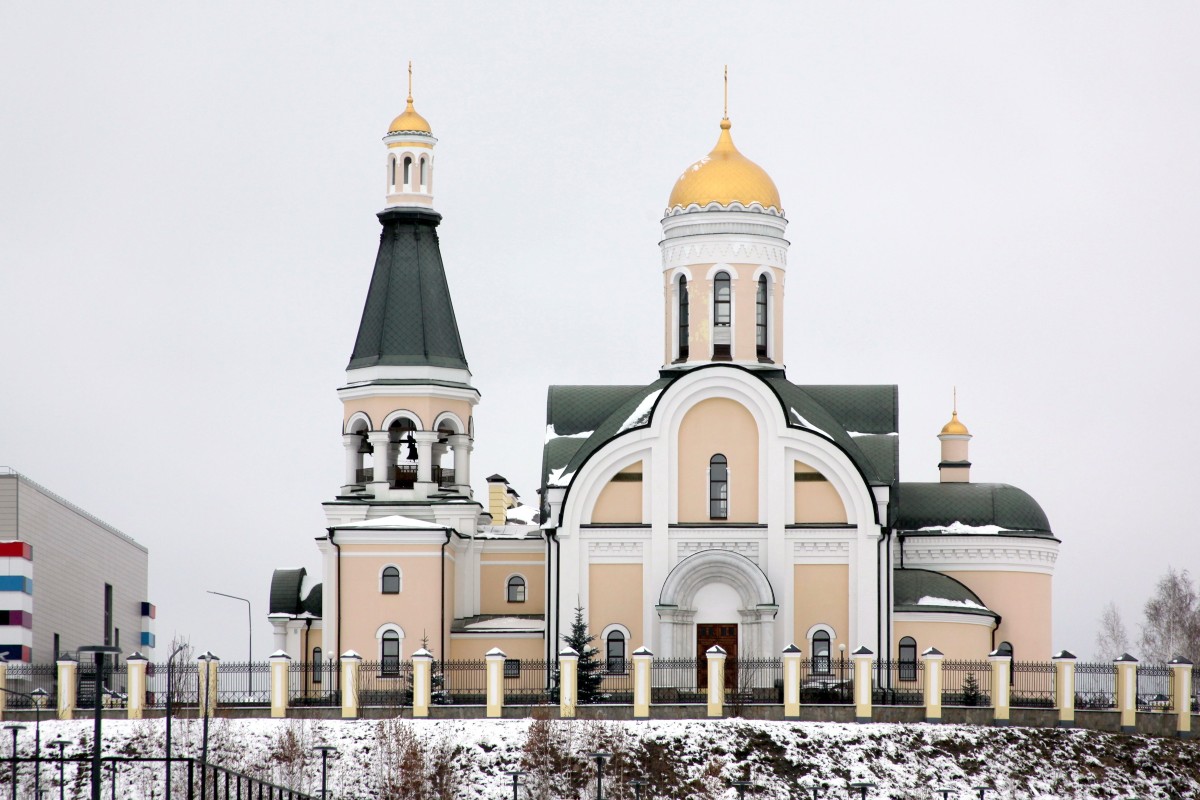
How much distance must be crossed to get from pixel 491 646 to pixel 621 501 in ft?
12.1

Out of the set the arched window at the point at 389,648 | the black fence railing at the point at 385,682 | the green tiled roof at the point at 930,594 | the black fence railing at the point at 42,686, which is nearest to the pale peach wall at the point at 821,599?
the green tiled roof at the point at 930,594

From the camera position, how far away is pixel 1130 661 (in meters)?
39.9

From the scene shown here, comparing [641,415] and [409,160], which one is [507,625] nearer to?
[641,415]

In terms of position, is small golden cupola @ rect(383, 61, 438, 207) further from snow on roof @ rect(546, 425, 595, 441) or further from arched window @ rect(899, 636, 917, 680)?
arched window @ rect(899, 636, 917, 680)

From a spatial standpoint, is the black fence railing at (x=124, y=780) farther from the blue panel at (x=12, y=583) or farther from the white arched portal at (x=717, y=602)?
the blue panel at (x=12, y=583)

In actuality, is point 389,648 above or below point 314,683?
Answer: above

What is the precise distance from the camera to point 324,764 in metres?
35.5

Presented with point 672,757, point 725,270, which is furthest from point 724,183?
point 672,757

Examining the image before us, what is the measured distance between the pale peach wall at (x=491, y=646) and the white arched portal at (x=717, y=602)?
2.86 meters

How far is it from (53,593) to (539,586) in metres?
22.1

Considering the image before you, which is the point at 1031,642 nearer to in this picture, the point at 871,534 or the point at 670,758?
the point at 871,534

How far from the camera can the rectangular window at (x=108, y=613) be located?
72.2m

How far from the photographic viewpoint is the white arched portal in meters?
43.5

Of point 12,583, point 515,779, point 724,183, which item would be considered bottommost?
point 515,779
